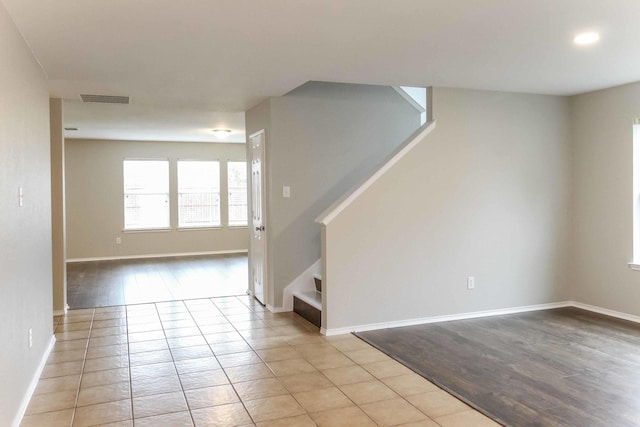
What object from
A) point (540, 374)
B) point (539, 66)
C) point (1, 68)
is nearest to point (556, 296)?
point (540, 374)

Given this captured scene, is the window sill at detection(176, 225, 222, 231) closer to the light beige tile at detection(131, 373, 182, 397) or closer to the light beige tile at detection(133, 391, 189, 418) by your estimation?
the light beige tile at detection(131, 373, 182, 397)

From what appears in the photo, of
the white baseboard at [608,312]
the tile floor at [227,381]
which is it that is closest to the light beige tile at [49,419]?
the tile floor at [227,381]

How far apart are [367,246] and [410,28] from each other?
2104 millimetres

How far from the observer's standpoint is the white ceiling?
2781mm

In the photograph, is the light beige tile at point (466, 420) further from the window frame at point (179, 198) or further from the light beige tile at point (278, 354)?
the window frame at point (179, 198)

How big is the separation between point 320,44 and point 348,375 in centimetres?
227

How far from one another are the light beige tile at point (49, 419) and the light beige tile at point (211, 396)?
67 centimetres

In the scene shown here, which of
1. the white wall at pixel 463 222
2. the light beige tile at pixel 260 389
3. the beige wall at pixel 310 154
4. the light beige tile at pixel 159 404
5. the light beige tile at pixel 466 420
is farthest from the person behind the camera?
the beige wall at pixel 310 154

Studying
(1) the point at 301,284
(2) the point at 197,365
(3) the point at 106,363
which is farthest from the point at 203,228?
(2) the point at 197,365

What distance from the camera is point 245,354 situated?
3.98 m

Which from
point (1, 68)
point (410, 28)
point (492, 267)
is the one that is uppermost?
point (410, 28)

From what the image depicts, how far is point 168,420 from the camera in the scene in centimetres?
283

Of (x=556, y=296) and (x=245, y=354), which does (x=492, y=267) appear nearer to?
(x=556, y=296)

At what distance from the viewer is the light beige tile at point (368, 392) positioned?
10.1ft
